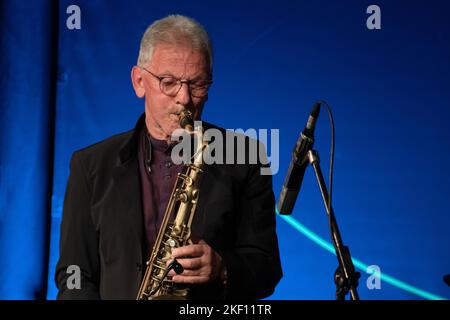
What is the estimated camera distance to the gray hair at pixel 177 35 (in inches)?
88.7

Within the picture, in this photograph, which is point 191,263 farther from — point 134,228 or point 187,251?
point 134,228

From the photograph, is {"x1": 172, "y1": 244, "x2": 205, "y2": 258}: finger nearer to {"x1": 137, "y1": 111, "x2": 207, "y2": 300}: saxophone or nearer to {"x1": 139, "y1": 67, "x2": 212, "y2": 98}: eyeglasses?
{"x1": 137, "y1": 111, "x2": 207, "y2": 300}: saxophone

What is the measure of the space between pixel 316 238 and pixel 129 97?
1.22 meters

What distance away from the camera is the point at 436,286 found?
134 inches

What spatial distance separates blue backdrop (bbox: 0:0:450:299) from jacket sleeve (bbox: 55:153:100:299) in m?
1.16

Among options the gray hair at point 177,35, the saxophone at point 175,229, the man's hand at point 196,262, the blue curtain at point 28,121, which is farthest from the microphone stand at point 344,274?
the blue curtain at point 28,121

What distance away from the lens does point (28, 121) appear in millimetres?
3346

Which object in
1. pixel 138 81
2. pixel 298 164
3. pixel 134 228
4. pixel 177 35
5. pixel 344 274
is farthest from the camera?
pixel 138 81

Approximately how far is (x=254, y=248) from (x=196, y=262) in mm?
311

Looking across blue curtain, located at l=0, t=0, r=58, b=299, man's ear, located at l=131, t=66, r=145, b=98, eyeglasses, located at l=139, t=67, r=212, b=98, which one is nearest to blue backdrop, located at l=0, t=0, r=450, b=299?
blue curtain, located at l=0, t=0, r=58, b=299

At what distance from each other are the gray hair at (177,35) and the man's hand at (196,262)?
2.29ft

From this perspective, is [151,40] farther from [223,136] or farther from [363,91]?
[363,91]

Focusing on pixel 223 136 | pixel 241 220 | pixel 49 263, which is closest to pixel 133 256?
pixel 241 220

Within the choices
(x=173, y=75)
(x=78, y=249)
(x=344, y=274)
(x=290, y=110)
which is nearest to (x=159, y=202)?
(x=78, y=249)
